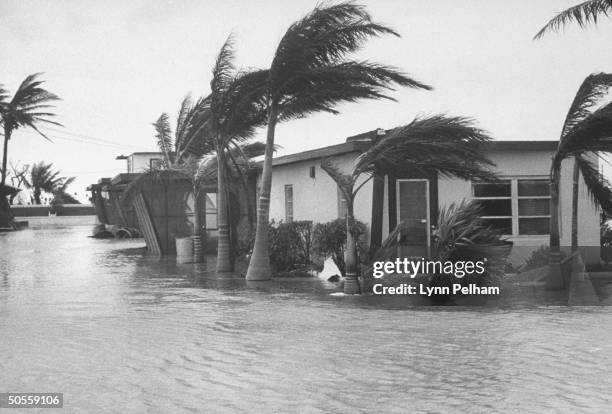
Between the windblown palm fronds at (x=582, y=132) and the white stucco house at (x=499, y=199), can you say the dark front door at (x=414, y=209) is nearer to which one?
the white stucco house at (x=499, y=199)

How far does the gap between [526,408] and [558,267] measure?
8.51 meters

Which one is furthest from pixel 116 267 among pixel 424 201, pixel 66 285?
pixel 424 201

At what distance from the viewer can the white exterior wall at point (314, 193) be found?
17625mm

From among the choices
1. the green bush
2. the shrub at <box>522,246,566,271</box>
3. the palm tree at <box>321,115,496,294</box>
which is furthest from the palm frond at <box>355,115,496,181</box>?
the green bush

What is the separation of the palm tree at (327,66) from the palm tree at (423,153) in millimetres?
1275

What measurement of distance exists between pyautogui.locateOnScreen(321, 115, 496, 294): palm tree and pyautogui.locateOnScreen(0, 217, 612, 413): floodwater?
6.19ft

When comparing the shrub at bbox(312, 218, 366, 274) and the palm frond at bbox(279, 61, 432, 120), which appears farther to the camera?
the shrub at bbox(312, 218, 366, 274)

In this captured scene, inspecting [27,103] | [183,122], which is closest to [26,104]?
[27,103]

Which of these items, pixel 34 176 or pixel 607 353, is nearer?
pixel 607 353

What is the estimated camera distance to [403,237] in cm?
1614

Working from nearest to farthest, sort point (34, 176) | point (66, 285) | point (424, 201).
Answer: point (66, 285)
point (424, 201)
point (34, 176)

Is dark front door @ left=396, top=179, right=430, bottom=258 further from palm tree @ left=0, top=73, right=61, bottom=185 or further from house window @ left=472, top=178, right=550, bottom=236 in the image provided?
palm tree @ left=0, top=73, right=61, bottom=185

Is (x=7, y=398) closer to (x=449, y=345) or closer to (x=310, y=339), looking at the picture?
(x=310, y=339)

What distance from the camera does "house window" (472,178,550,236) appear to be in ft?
58.7
